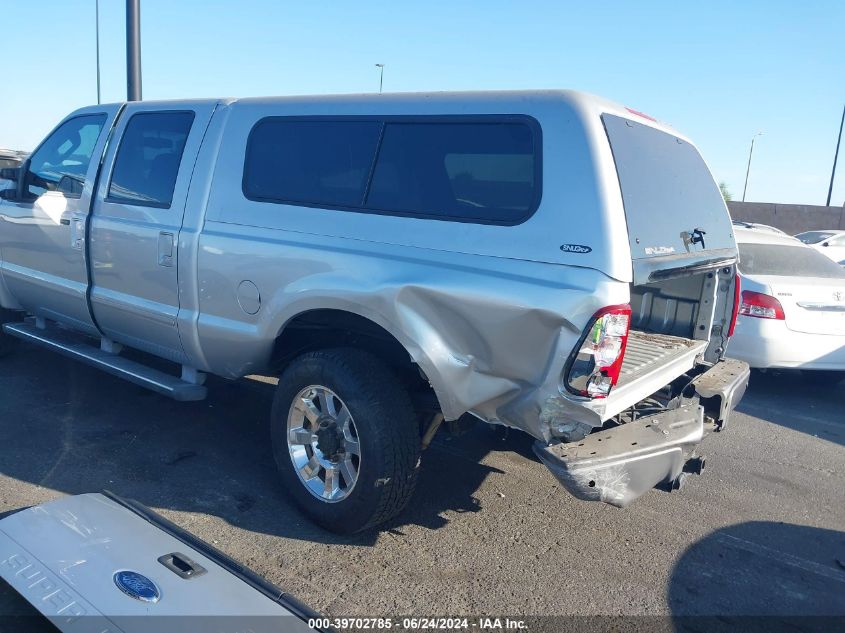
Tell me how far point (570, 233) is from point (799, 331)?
4.32 metres

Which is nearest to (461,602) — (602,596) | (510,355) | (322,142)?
(602,596)

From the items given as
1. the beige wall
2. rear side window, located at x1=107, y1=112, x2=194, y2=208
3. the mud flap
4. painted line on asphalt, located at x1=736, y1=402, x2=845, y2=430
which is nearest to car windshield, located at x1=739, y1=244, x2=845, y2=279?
painted line on asphalt, located at x1=736, y1=402, x2=845, y2=430

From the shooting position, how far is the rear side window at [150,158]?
14.5 ft

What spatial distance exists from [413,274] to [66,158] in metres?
3.48

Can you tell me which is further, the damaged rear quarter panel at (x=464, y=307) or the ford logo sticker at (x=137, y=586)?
the damaged rear quarter panel at (x=464, y=307)

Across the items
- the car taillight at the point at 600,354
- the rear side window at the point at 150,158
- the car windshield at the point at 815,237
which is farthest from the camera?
the car windshield at the point at 815,237

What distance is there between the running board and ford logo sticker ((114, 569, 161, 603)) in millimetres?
2205

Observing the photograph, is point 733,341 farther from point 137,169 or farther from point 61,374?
point 61,374

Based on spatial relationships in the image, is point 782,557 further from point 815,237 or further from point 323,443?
point 815,237

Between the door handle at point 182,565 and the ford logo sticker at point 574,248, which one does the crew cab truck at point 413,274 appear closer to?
the ford logo sticker at point 574,248

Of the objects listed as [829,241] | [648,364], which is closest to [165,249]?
[648,364]

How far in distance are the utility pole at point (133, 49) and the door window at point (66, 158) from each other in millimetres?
2999

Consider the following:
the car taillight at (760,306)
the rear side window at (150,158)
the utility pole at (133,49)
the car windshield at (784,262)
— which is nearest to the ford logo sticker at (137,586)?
the rear side window at (150,158)

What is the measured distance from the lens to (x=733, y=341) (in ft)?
20.9
